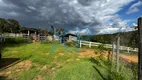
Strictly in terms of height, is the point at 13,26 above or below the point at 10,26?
above

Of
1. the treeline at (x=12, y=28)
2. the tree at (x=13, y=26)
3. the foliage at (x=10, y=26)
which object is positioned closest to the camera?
the treeline at (x=12, y=28)

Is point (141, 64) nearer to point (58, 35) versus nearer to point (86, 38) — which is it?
point (86, 38)

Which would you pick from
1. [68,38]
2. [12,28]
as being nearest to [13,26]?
[12,28]

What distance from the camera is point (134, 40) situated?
17.2 feet

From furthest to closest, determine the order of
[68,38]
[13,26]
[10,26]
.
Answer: [13,26], [10,26], [68,38]

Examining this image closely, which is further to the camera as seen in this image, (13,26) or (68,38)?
(13,26)

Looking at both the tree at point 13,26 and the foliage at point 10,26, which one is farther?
the tree at point 13,26

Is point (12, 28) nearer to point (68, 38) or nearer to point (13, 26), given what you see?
point (13, 26)

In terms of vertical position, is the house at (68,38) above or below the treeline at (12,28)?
below

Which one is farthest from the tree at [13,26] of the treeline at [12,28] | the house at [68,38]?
the house at [68,38]

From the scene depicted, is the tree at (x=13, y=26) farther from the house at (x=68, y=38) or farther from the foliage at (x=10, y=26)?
the house at (x=68, y=38)

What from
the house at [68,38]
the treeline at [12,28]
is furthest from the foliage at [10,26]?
the house at [68,38]

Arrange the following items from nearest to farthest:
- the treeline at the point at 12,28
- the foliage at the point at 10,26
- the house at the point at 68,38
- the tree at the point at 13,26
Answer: the house at the point at 68,38 → the treeline at the point at 12,28 → the foliage at the point at 10,26 → the tree at the point at 13,26

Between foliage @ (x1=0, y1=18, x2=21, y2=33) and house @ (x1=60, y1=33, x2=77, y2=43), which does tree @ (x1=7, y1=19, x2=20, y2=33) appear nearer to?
foliage @ (x1=0, y1=18, x2=21, y2=33)
